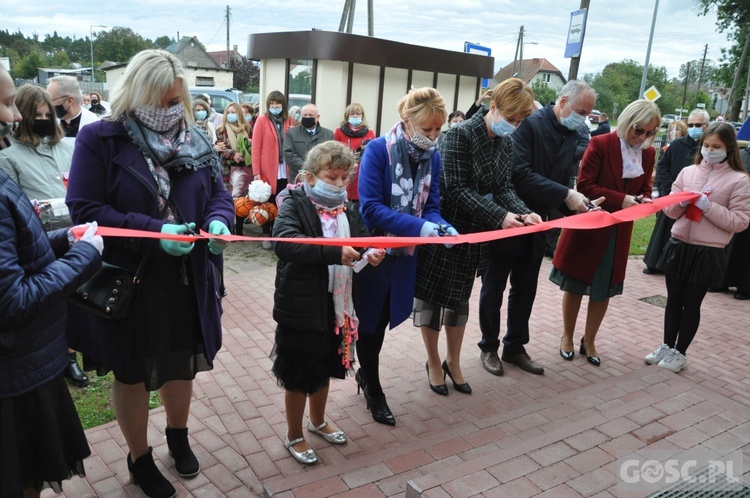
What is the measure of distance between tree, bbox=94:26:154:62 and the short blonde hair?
276 feet

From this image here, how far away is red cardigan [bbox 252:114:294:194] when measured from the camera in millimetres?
7996

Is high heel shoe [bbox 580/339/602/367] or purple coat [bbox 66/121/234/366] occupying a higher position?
purple coat [bbox 66/121/234/366]

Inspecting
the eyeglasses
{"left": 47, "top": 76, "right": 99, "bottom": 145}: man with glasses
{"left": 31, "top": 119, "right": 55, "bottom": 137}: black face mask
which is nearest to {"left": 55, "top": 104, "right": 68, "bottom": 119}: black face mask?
{"left": 47, "top": 76, "right": 99, "bottom": 145}: man with glasses

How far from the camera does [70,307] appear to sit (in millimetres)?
2637

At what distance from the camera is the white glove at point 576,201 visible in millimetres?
4250

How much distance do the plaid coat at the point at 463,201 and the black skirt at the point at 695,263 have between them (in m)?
1.75

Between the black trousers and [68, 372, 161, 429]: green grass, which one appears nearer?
[68, 372, 161, 429]: green grass

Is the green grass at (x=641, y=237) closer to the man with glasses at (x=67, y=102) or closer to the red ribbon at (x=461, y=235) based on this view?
the red ribbon at (x=461, y=235)

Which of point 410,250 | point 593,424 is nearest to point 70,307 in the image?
point 410,250

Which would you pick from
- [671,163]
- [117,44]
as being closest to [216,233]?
[671,163]

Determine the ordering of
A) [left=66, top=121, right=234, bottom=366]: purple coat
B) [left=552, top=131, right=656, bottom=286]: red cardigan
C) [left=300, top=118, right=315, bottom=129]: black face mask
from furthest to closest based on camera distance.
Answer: [left=300, top=118, right=315, bottom=129]: black face mask < [left=552, top=131, right=656, bottom=286]: red cardigan < [left=66, top=121, right=234, bottom=366]: purple coat

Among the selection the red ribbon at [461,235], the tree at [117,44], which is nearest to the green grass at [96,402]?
the red ribbon at [461,235]

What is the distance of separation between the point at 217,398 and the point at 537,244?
2.59 m

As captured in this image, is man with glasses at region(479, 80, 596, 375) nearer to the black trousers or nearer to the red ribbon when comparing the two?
the black trousers
